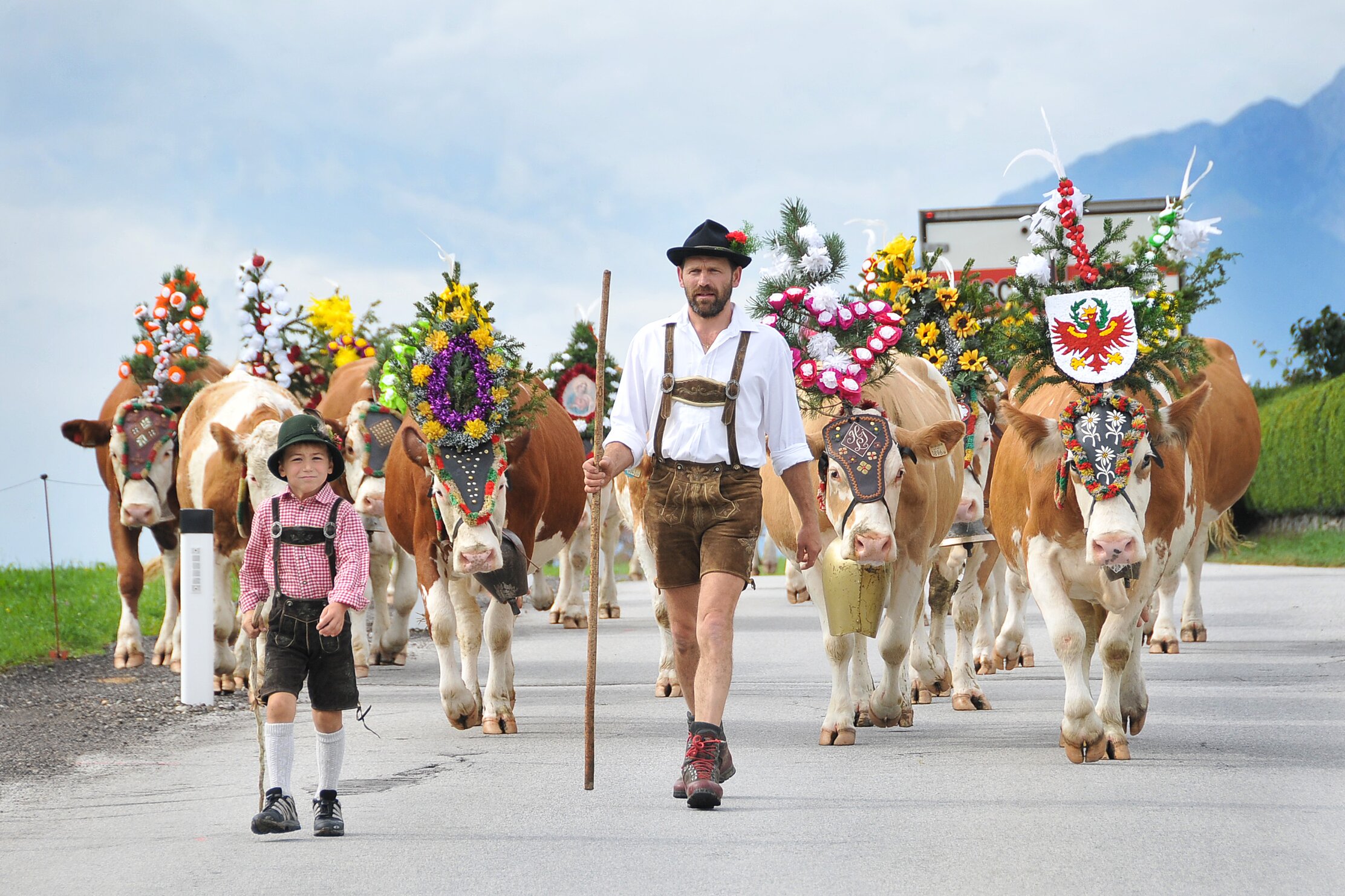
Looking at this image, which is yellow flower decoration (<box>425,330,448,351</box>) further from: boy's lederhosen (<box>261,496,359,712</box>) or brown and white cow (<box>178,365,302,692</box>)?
boy's lederhosen (<box>261,496,359,712</box>)

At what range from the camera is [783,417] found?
22.7ft

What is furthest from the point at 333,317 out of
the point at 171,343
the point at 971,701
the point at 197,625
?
the point at 971,701

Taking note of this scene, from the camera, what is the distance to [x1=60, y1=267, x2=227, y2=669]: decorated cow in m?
12.3

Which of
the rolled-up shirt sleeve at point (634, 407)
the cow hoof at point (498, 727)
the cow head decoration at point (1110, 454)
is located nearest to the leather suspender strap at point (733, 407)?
the rolled-up shirt sleeve at point (634, 407)

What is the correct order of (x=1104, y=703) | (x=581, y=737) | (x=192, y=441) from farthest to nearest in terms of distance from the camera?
(x=192, y=441) < (x=581, y=737) < (x=1104, y=703)

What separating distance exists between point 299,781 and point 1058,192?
5.08 m

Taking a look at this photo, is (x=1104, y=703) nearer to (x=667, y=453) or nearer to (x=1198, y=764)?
(x=1198, y=764)

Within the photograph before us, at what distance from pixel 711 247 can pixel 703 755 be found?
2144mm

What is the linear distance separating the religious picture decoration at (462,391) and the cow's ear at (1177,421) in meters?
3.51

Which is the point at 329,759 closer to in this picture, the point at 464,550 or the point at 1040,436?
the point at 464,550

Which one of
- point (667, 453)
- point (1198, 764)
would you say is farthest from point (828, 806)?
point (1198, 764)

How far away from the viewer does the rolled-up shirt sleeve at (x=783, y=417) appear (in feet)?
22.5

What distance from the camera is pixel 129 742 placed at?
8.66m

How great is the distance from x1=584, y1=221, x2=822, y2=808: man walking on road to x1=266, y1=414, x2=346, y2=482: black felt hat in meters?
1.09
